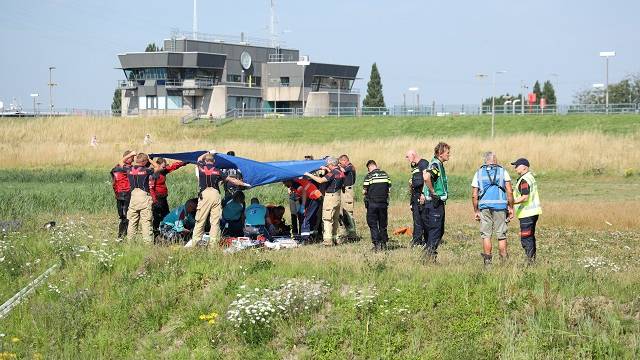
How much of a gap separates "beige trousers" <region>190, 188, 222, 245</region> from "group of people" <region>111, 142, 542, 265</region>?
18 millimetres

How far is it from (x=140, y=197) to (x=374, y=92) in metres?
104

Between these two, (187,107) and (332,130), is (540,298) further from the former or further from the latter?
(187,107)

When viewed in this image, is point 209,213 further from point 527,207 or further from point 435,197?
point 527,207

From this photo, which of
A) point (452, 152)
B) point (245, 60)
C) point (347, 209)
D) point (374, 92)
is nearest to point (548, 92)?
point (374, 92)

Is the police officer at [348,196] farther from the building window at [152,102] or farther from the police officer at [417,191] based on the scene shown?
the building window at [152,102]

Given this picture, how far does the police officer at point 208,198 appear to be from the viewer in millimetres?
17594

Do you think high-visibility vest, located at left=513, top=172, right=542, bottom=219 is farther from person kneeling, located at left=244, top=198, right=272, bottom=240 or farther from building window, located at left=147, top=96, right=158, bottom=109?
building window, located at left=147, top=96, right=158, bottom=109

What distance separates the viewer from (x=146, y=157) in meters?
18.7

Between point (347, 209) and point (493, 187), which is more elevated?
point (493, 187)

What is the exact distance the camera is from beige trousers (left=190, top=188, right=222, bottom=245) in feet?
58.1

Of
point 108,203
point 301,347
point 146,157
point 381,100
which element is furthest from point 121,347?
point 381,100

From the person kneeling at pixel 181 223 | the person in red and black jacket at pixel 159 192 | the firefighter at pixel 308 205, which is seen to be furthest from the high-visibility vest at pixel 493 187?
the person in red and black jacket at pixel 159 192

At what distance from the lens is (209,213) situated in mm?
17891

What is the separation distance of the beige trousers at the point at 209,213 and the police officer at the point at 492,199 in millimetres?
5088
